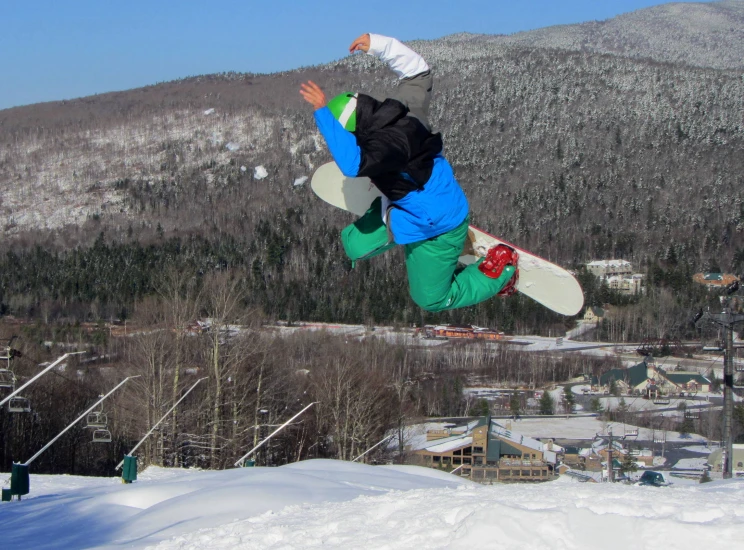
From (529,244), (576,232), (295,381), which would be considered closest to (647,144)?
(576,232)

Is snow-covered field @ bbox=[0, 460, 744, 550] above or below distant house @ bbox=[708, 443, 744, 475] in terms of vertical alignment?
above

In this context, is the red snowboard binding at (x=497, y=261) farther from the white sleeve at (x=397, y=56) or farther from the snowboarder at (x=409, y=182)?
the white sleeve at (x=397, y=56)

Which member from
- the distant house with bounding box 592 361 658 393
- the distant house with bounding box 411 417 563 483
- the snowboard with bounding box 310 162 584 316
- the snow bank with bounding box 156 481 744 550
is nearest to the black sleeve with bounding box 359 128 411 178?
the snowboard with bounding box 310 162 584 316

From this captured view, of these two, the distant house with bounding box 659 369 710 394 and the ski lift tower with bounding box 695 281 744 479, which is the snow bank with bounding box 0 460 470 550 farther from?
the distant house with bounding box 659 369 710 394

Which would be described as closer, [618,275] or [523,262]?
[523,262]

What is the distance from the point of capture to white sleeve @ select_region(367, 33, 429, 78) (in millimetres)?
6289

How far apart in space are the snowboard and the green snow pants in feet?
1.40

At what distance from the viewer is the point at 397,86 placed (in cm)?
647

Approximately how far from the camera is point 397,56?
20.9 ft

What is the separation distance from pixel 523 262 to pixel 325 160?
131 m

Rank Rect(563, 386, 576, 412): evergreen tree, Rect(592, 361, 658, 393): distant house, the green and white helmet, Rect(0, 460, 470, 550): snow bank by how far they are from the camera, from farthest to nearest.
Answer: Rect(592, 361, 658, 393): distant house, Rect(563, 386, 576, 412): evergreen tree, Rect(0, 460, 470, 550): snow bank, the green and white helmet

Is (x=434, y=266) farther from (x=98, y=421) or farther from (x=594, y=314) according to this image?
(x=594, y=314)

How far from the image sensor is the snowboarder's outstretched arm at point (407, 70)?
627 cm

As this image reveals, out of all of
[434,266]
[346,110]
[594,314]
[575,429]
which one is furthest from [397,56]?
[594,314]
